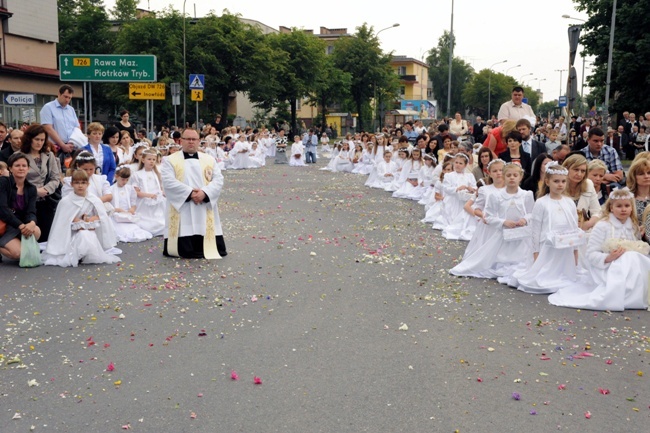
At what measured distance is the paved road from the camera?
5.04 metres

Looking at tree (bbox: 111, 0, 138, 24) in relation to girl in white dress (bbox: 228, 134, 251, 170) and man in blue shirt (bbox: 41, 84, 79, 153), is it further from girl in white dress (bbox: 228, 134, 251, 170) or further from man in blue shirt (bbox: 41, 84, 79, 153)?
man in blue shirt (bbox: 41, 84, 79, 153)

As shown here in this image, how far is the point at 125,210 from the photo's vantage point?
45.6 feet

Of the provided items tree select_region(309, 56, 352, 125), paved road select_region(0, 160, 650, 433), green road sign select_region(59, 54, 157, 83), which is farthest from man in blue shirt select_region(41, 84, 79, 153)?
tree select_region(309, 56, 352, 125)

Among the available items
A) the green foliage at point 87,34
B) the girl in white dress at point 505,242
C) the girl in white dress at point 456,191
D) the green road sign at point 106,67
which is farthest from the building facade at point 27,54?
the girl in white dress at point 505,242

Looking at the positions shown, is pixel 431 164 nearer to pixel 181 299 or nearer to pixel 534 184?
pixel 534 184

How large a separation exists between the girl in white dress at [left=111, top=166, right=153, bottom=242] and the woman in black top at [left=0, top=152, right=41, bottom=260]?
245cm

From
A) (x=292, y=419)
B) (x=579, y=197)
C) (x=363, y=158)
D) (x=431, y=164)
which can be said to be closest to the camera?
(x=292, y=419)

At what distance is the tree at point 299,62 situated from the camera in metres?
68.0

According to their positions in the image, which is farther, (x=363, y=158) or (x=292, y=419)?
(x=363, y=158)

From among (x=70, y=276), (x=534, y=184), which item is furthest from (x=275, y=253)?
(x=534, y=184)

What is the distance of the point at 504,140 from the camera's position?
12992mm

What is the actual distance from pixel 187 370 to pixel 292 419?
52.0 inches

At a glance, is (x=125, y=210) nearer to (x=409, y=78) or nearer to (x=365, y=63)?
(x=365, y=63)

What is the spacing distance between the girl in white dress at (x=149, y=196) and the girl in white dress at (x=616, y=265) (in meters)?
7.89
